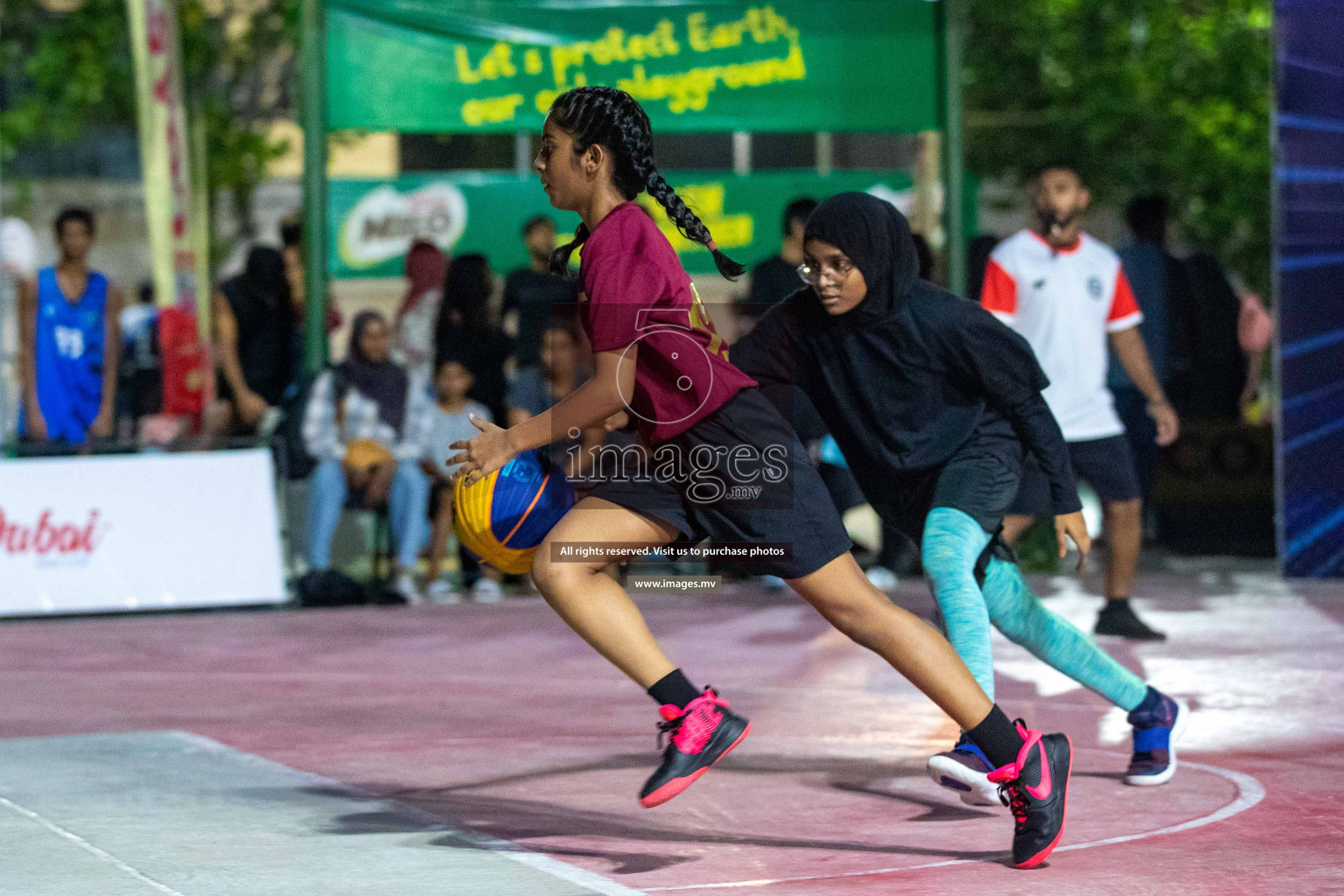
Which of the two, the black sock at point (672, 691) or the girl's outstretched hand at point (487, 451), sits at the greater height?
the girl's outstretched hand at point (487, 451)

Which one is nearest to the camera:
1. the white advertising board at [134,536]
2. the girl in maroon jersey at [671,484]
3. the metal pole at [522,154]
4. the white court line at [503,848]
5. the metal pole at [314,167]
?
the white court line at [503,848]

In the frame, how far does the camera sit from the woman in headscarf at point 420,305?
13.2 metres

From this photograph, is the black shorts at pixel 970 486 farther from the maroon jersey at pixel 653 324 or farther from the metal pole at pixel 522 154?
the metal pole at pixel 522 154

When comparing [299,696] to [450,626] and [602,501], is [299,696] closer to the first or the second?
[450,626]

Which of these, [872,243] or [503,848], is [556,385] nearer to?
[872,243]

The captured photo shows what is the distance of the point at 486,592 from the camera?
12070 mm

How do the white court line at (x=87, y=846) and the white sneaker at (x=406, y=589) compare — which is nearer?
the white court line at (x=87, y=846)

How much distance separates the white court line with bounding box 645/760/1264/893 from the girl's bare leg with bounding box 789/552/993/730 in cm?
40

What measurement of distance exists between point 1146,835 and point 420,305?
8.63 metres

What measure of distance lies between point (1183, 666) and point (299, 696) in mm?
3790

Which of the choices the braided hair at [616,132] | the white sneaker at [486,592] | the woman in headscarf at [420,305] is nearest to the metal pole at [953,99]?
the woman in headscarf at [420,305]

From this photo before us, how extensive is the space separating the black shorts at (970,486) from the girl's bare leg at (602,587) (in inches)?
41.2

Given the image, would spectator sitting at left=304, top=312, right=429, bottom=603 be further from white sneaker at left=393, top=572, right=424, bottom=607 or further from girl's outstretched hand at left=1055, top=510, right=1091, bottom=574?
girl's outstretched hand at left=1055, top=510, right=1091, bottom=574

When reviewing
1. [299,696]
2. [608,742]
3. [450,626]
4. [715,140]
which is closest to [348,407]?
[450,626]
